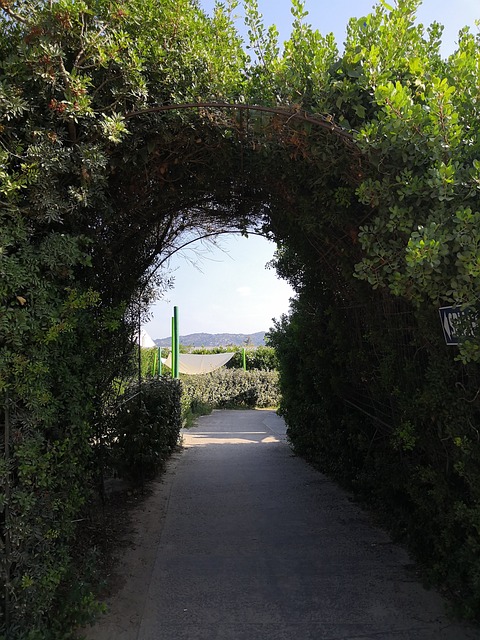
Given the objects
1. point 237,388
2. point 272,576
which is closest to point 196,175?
point 272,576

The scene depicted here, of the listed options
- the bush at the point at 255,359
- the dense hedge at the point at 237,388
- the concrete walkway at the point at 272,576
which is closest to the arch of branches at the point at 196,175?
the concrete walkway at the point at 272,576

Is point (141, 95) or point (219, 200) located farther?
point (219, 200)

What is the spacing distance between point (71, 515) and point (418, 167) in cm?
284

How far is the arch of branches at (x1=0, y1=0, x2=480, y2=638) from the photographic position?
2.73m

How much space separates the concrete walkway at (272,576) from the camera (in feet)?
11.1

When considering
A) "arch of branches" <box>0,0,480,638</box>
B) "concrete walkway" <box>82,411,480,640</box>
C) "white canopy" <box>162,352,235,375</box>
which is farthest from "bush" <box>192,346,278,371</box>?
"arch of branches" <box>0,0,480,638</box>

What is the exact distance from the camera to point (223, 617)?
3543 millimetres

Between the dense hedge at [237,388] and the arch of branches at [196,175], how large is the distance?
53.6ft

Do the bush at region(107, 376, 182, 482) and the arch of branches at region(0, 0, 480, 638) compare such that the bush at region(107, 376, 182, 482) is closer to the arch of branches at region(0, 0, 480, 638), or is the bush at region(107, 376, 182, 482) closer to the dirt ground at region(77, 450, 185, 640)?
the dirt ground at region(77, 450, 185, 640)

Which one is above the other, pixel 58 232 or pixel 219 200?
pixel 219 200

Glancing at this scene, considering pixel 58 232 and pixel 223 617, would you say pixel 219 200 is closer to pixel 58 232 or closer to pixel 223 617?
pixel 58 232

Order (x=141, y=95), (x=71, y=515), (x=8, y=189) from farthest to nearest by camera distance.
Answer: (x=71, y=515) → (x=141, y=95) → (x=8, y=189)

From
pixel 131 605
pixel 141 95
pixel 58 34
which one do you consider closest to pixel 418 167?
pixel 141 95

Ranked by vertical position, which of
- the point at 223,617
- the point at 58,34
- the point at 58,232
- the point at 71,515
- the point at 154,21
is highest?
the point at 154,21
